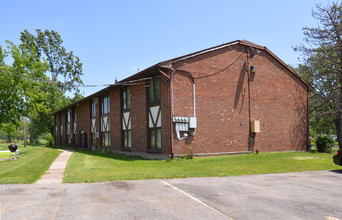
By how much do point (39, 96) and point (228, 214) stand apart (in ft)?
80.9

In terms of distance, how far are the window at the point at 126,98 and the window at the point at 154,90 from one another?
3.05 m

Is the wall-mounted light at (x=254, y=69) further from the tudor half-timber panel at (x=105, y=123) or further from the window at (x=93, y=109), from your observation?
the window at (x=93, y=109)

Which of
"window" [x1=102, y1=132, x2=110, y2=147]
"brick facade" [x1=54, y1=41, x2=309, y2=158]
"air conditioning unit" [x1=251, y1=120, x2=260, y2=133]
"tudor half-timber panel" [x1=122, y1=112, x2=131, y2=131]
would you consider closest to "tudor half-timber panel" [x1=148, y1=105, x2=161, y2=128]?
"brick facade" [x1=54, y1=41, x2=309, y2=158]

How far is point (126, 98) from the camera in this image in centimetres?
2117

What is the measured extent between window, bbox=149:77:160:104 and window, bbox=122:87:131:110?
305 centimetres

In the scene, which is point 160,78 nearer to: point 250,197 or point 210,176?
point 210,176

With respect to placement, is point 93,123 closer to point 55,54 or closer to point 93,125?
point 93,125

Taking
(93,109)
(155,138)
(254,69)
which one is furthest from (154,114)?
(93,109)

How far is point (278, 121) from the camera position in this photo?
21000 millimetres

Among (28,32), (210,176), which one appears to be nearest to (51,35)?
(28,32)

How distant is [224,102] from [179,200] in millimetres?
12292

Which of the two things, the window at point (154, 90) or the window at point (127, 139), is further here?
the window at point (127, 139)

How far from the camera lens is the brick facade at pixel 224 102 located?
1644 cm

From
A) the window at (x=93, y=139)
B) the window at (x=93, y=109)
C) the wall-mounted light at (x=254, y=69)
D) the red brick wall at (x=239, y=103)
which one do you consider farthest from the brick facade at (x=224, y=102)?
the window at (x=93, y=139)
